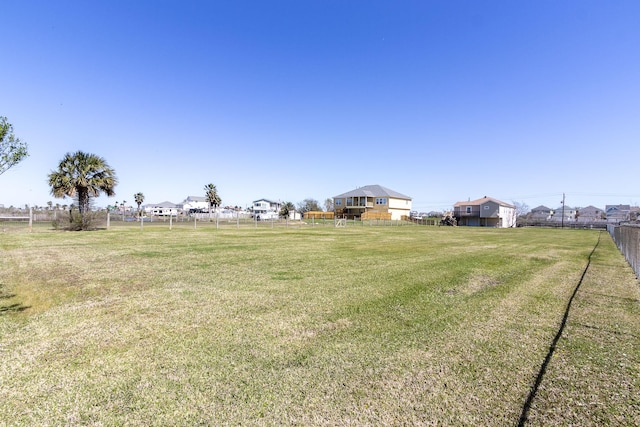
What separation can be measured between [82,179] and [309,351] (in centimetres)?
2455

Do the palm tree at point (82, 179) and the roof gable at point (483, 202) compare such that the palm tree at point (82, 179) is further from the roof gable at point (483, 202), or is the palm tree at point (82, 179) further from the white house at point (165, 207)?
the white house at point (165, 207)

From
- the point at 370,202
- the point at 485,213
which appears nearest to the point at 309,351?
the point at 370,202

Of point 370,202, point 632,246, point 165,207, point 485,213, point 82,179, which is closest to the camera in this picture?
point 632,246

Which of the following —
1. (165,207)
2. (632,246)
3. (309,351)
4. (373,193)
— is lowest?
(309,351)

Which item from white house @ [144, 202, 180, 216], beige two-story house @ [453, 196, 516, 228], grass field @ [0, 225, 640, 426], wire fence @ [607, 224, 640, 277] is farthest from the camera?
white house @ [144, 202, 180, 216]

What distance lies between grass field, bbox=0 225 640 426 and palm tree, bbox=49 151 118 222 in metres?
17.5

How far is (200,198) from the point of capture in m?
108

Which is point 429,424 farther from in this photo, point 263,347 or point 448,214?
point 448,214

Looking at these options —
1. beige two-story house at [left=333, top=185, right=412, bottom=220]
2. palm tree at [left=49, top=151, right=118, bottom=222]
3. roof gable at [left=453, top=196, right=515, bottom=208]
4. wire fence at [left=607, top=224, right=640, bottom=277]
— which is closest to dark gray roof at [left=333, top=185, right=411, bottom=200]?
beige two-story house at [left=333, top=185, right=412, bottom=220]

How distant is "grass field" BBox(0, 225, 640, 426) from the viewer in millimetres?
2457

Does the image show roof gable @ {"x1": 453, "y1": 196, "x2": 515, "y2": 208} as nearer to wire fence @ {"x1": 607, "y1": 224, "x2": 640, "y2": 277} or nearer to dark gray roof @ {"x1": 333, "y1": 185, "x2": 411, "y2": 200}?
dark gray roof @ {"x1": 333, "y1": 185, "x2": 411, "y2": 200}

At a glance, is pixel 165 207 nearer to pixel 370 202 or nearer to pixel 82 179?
pixel 370 202

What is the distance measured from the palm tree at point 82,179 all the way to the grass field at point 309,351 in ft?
57.5

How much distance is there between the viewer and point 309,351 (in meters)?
3.46
